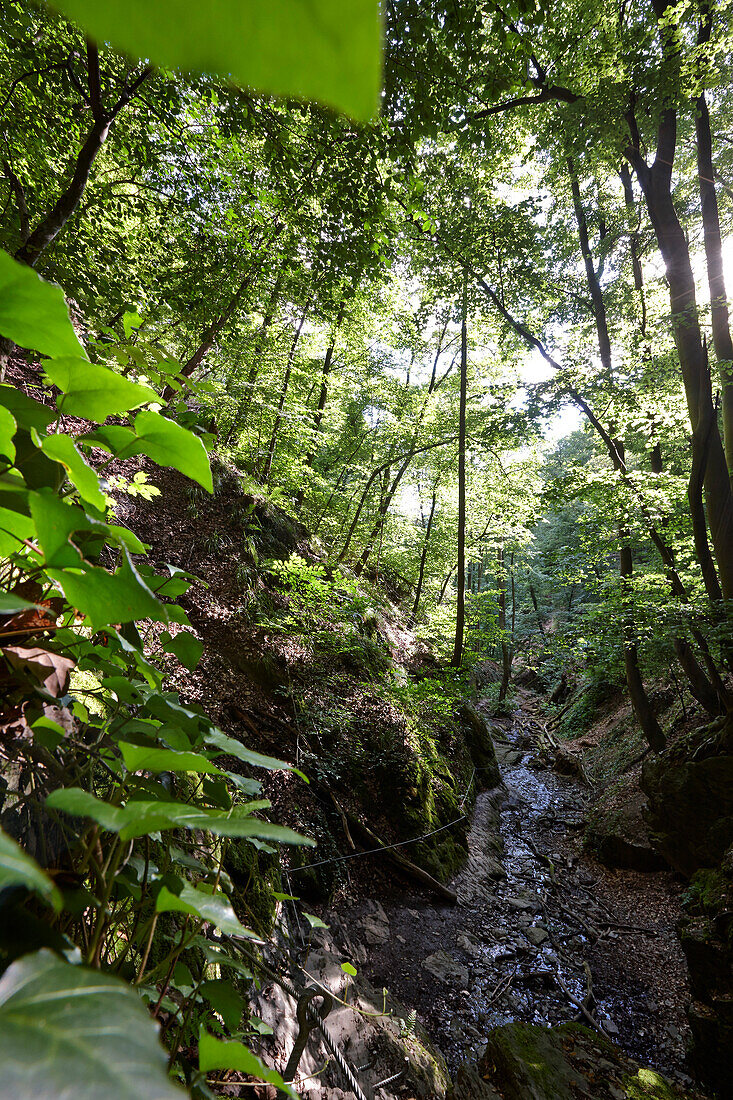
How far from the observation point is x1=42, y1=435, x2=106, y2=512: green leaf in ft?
2.14

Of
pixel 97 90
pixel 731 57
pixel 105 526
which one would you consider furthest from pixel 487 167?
pixel 105 526

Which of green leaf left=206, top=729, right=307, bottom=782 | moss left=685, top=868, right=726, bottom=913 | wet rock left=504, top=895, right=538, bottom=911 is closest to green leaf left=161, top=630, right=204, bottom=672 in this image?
green leaf left=206, top=729, right=307, bottom=782

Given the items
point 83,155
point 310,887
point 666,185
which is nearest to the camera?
point 83,155

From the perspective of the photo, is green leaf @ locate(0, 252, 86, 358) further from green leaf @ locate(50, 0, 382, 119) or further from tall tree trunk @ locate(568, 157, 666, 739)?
Answer: tall tree trunk @ locate(568, 157, 666, 739)

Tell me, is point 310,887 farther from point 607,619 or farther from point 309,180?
point 309,180

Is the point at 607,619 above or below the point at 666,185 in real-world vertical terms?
below

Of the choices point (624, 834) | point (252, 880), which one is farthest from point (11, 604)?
point (624, 834)

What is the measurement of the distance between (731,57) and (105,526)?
10.7 m

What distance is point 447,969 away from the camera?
14.6ft

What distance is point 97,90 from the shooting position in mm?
2850

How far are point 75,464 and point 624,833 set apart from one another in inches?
344

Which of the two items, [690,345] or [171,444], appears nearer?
[171,444]

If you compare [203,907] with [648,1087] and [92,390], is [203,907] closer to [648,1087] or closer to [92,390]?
[92,390]

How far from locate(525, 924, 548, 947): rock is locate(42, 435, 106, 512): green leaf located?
6595mm
